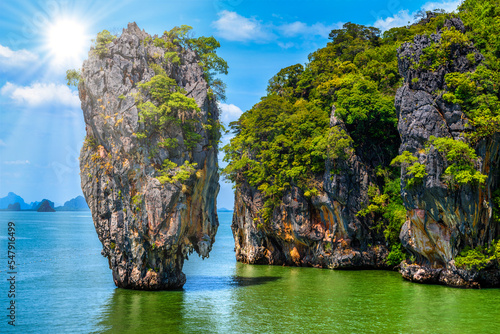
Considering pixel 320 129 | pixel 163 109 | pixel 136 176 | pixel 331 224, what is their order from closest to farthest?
1. pixel 136 176
2. pixel 163 109
3. pixel 331 224
4. pixel 320 129

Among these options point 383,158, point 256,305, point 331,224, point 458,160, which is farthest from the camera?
point 383,158

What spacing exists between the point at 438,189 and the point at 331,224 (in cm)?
1180

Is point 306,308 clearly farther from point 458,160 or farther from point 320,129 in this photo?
point 320,129

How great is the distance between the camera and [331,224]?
36.5m

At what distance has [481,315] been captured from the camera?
65.4 feet

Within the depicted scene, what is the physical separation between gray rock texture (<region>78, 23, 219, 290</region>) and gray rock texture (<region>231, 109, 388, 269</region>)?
1133 centimetres

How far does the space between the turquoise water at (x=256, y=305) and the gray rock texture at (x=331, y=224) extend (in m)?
2.34

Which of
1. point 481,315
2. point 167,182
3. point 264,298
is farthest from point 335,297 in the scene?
point 167,182

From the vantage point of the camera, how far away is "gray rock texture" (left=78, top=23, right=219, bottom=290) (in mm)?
25625

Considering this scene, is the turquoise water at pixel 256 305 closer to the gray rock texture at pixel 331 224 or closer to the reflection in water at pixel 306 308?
the reflection in water at pixel 306 308

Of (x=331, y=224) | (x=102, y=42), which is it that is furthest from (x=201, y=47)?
(x=331, y=224)

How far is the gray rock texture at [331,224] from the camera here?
3562cm

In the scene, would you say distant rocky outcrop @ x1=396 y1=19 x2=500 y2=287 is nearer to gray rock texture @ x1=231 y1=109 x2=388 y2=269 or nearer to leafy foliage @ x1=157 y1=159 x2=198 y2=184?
gray rock texture @ x1=231 y1=109 x2=388 y2=269

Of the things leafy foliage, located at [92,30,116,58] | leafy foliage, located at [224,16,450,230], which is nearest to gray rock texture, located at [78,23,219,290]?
leafy foliage, located at [92,30,116,58]
